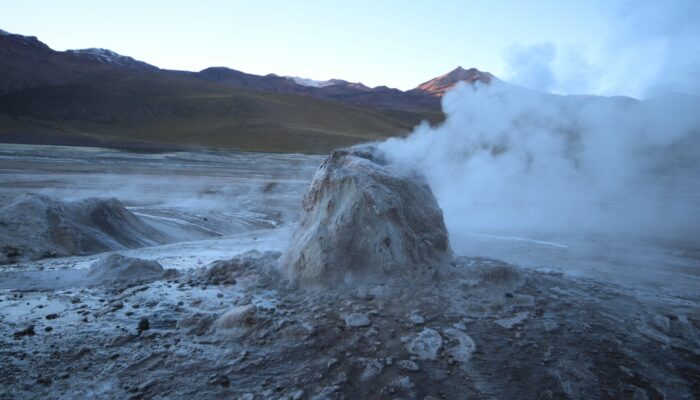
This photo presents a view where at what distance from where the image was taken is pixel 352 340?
3.75 meters

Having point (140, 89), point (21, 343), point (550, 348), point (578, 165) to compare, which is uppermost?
point (140, 89)

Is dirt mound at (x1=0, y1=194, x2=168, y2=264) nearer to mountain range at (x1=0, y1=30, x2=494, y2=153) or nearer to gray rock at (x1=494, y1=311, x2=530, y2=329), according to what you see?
gray rock at (x1=494, y1=311, x2=530, y2=329)

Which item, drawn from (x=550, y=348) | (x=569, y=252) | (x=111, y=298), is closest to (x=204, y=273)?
(x=111, y=298)

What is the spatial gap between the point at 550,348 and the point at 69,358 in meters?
3.43

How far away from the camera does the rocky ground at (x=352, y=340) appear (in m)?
3.14

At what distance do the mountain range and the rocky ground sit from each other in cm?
3679

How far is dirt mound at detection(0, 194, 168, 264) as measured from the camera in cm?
680

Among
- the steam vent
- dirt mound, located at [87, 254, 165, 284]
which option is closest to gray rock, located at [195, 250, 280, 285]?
the steam vent

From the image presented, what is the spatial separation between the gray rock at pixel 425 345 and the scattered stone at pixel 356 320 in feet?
1.53

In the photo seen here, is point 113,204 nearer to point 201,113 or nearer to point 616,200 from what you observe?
point 616,200

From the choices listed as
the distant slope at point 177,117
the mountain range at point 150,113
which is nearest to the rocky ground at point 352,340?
the mountain range at point 150,113

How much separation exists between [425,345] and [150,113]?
2385 inches

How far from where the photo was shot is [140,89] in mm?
65250

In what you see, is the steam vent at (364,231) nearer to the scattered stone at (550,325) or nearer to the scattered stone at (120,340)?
the scattered stone at (550,325)
